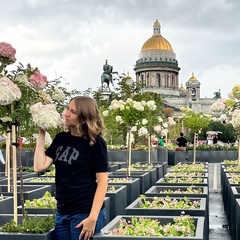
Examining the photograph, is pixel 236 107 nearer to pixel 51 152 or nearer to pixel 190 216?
pixel 190 216

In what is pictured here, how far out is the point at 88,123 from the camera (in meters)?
4.84

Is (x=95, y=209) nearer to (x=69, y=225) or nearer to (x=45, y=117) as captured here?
(x=69, y=225)

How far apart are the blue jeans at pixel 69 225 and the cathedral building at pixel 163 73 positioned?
11816 cm

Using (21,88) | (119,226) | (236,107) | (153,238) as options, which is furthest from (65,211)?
(236,107)

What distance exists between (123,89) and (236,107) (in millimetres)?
26139

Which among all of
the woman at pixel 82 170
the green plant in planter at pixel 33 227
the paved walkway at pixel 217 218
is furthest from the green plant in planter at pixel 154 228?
the paved walkway at pixel 217 218

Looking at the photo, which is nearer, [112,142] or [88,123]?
[88,123]

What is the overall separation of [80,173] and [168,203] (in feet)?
10.8

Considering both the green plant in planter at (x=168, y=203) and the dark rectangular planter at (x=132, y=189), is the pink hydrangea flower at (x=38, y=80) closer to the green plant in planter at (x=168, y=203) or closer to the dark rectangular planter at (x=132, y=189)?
the green plant in planter at (x=168, y=203)

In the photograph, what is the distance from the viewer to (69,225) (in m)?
4.96

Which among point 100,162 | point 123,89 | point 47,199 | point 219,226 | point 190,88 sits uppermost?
point 190,88

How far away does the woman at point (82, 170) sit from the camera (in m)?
4.81

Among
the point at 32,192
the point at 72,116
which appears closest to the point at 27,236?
the point at 72,116

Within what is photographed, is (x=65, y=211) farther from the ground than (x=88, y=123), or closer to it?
closer to it
